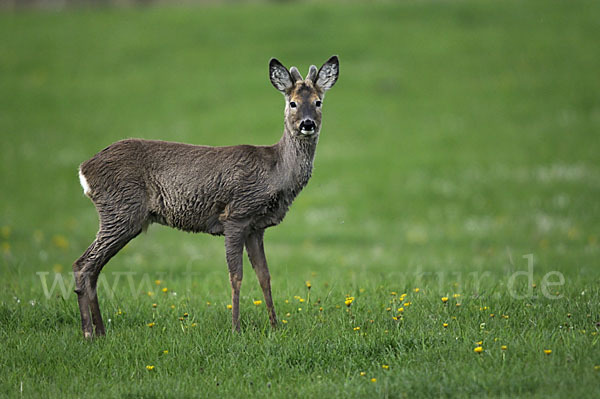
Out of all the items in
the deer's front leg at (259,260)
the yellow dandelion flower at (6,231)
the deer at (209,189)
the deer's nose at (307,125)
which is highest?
the deer's nose at (307,125)

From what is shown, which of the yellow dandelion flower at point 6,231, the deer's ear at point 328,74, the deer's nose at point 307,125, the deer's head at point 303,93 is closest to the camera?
the deer's nose at point 307,125

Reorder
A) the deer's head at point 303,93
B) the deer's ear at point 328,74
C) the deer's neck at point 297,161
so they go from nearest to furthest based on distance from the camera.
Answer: the deer's head at point 303,93 < the deer's neck at point 297,161 < the deer's ear at point 328,74

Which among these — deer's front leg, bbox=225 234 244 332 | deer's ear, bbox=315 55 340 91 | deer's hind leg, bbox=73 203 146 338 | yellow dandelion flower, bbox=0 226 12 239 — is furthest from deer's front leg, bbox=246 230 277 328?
yellow dandelion flower, bbox=0 226 12 239

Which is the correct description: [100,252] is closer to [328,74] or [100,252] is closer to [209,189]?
[209,189]

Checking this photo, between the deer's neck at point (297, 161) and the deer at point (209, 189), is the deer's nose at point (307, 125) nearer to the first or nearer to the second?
the deer at point (209, 189)

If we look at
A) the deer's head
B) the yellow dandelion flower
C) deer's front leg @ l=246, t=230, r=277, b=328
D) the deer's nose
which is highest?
the deer's head

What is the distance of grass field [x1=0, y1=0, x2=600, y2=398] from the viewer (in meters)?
5.80

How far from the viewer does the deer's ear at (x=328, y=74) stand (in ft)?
23.2

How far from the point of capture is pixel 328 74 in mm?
7117

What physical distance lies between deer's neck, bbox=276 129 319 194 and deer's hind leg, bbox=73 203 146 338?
58.9 inches

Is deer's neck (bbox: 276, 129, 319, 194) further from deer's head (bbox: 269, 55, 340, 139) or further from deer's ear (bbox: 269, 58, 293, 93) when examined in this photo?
deer's ear (bbox: 269, 58, 293, 93)

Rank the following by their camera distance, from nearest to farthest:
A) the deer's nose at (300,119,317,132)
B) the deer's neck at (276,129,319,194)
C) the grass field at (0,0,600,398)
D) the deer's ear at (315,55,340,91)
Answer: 1. the grass field at (0,0,600,398)
2. the deer's nose at (300,119,317,132)
3. the deer's neck at (276,129,319,194)
4. the deer's ear at (315,55,340,91)

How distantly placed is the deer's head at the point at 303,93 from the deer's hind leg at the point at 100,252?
5.88 feet

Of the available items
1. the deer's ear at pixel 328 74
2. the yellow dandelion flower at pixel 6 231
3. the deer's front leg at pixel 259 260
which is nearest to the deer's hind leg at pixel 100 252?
the deer's front leg at pixel 259 260
